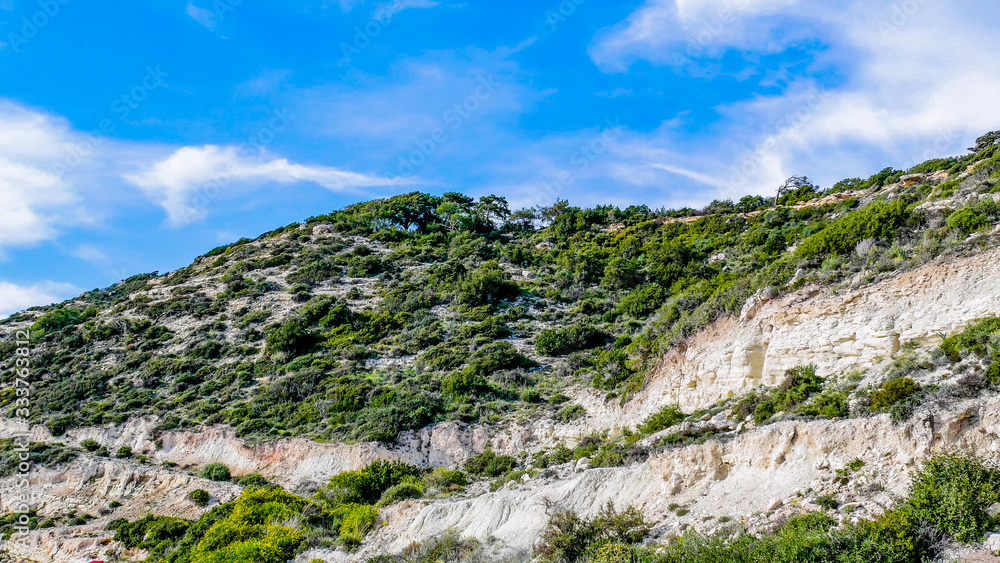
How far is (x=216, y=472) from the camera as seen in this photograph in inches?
1022

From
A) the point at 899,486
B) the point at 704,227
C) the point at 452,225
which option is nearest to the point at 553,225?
the point at 452,225

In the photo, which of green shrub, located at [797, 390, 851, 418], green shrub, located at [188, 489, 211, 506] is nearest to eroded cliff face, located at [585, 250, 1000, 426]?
green shrub, located at [797, 390, 851, 418]

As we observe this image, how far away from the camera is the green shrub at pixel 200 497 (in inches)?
934

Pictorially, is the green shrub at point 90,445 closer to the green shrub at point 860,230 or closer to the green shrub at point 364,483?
the green shrub at point 364,483

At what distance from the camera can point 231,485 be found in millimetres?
24812

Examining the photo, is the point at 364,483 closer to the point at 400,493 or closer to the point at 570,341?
the point at 400,493

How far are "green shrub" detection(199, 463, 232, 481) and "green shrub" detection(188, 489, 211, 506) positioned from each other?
1.50m

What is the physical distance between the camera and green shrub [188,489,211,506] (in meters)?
23.7

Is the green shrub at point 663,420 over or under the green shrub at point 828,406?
under

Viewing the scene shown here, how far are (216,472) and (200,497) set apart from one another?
2.18m

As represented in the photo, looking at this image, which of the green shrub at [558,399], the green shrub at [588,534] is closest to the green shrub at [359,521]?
the green shrub at [588,534]

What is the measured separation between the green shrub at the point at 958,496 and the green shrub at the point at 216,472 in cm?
2512

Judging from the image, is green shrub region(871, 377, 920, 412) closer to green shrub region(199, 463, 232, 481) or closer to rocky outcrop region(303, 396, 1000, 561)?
rocky outcrop region(303, 396, 1000, 561)

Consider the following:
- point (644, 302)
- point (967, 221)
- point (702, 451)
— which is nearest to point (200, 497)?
point (702, 451)
